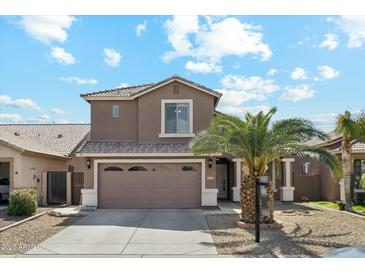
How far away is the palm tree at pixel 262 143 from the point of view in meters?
14.5

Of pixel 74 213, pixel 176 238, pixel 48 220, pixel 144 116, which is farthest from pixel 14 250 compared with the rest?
pixel 144 116

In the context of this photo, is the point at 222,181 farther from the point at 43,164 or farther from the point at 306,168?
the point at 43,164

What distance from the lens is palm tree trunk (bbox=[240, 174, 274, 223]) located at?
47.5 ft

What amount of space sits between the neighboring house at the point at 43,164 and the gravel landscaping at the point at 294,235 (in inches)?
407

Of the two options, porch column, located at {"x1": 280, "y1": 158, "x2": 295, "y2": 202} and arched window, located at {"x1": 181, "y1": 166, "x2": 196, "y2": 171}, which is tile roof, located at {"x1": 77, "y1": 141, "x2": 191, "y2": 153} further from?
porch column, located at {"x1": 280, "y1": 158, "x2": 295, "y2": 202}

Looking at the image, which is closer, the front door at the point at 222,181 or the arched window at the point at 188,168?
the arched window at the point at 188,168

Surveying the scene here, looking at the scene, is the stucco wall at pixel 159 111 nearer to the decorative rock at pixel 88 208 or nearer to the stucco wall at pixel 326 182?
the decorative rock at pixel 88 208

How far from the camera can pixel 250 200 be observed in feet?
48.1

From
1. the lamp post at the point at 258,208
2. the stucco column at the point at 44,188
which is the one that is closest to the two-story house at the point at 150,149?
the stucco column at the point at 44,188

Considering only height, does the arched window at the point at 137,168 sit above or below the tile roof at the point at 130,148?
below

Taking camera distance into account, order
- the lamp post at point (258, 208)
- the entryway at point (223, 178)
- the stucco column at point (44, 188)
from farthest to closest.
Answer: the entryway at point (223, 178) < the stucco column at point (44, 188) < the lamp post at point (258, 208)

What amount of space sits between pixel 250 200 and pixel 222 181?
12300 mm

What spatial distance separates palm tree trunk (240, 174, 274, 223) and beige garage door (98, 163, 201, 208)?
5.71m

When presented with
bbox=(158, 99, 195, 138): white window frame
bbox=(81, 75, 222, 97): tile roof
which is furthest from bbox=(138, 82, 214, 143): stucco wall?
bbox=(81, 75, 222, 97): tile roof
